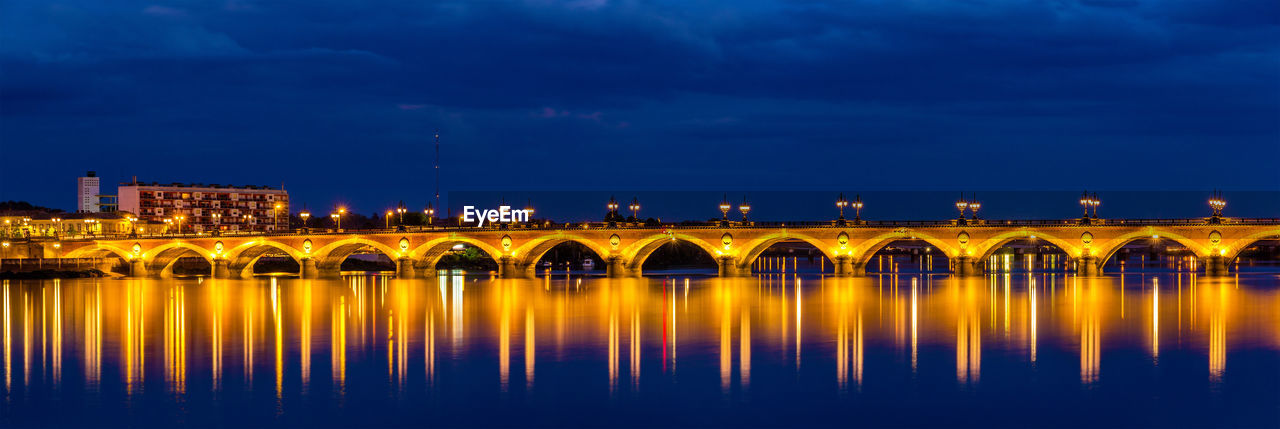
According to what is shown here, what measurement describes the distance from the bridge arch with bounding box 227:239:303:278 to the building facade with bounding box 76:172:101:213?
85.4 m

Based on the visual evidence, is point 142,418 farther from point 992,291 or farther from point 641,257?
point 641,257

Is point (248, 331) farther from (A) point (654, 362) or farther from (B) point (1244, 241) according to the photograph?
(B) point (1244, 241)

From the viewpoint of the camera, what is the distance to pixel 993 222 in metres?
88.2

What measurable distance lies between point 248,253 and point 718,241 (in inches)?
1893

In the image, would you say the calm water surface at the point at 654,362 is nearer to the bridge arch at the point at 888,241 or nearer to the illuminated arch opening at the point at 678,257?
the bridge arch at the point at 888,241

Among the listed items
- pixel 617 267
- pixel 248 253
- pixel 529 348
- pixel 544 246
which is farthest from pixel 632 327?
pixel 248 253

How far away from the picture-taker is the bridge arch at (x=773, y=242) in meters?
92.7

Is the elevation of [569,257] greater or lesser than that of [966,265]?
lesser

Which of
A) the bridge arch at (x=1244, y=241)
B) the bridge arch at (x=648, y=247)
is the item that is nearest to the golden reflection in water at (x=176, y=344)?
the bridge arch at (x=648, y=247)

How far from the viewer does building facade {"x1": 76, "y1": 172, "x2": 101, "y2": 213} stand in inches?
7559

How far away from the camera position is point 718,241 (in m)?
95.9

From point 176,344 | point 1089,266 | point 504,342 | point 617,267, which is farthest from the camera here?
point 617,267

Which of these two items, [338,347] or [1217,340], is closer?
[338,347]

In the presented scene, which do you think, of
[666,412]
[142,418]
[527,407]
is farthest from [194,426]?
[666,412]
